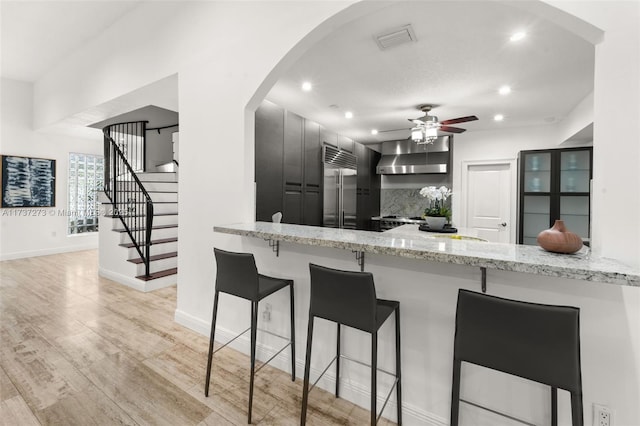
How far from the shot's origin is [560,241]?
1280mm

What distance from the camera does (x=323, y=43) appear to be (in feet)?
8.04

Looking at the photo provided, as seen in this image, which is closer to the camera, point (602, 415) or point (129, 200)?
point (602, 415)

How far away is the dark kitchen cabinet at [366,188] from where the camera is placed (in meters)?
5.71

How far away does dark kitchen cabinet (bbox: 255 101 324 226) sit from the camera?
333 cm

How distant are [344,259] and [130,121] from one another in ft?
22.2

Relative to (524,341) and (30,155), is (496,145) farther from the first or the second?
(30,155)

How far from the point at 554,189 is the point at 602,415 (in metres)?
4.29

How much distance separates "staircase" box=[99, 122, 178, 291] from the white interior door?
5.09 m

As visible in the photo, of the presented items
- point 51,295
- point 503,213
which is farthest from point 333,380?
point 503,213

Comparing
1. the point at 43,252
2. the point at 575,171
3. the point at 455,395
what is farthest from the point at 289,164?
the point at 43,252

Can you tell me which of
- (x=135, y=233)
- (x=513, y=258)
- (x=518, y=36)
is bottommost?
(x=135, y=233)

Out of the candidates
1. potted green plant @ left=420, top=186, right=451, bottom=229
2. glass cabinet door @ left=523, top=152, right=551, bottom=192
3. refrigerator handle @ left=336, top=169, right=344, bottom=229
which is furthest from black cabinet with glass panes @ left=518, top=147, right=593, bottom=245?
refrigerator handle @ left=336, top=169, right=344, bottom=229

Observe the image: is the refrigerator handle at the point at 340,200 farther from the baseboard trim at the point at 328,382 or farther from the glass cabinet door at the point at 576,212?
the glass cabinet door at the point at 576,212

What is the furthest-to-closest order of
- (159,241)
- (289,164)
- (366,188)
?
(366,188) < (159,241) < (289,164)
